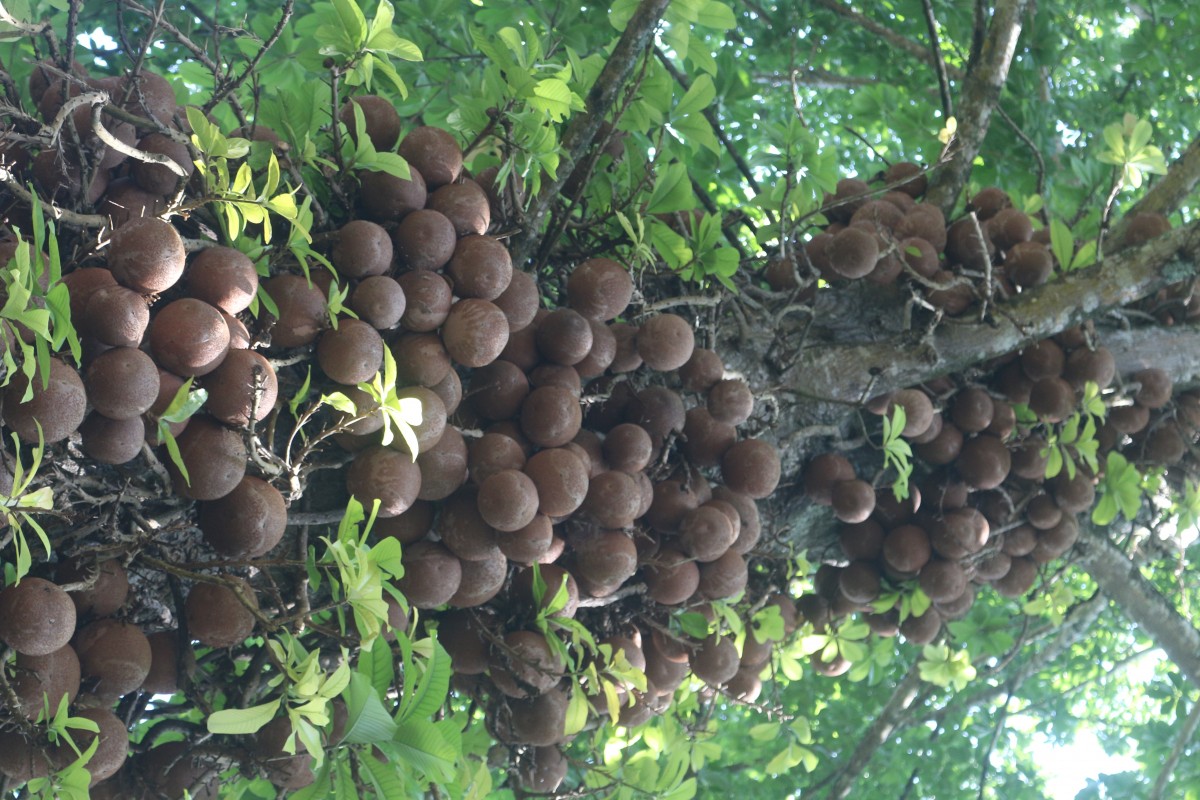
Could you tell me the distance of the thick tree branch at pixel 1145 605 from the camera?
253 cm

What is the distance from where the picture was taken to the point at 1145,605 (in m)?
2.59

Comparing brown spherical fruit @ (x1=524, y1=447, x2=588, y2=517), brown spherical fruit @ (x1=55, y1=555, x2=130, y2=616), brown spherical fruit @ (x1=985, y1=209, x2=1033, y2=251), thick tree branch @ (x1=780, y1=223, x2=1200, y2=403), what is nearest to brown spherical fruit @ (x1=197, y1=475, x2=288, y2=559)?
brown spherical fruit @ (x1=55, y1=555, x2=130, y2=616)

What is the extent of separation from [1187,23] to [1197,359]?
1.72 m

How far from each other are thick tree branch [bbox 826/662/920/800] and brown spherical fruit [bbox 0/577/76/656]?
7.26 feet

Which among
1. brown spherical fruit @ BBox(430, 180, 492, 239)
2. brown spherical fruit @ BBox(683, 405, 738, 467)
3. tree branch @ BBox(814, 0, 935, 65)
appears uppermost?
tree branch @ BBox(814, 0, 935, 65)

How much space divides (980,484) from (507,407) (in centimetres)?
101

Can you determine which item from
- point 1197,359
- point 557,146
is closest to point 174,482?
point 557,146

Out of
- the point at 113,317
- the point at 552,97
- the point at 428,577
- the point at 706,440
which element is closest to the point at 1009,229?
the point at 706,440

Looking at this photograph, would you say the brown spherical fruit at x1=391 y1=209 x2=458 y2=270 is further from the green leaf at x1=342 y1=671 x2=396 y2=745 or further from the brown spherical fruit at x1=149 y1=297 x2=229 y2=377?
the green leaf at x1=342 y1=671 x2=396 y2=745

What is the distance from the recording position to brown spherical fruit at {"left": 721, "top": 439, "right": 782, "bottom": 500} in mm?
1640

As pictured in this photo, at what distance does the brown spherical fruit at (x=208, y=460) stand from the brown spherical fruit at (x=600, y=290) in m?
0.58

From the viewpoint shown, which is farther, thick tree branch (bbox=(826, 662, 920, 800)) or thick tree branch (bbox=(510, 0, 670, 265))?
thick tree branch (bbox=(826, 662, 920, 800))

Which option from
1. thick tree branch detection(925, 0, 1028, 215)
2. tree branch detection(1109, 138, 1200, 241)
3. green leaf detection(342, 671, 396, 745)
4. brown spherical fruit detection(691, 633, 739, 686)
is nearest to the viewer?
green leaf detection(342, 671, 396, 745)

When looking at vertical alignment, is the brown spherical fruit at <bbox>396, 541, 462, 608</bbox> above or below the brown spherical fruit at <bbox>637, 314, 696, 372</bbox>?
below
